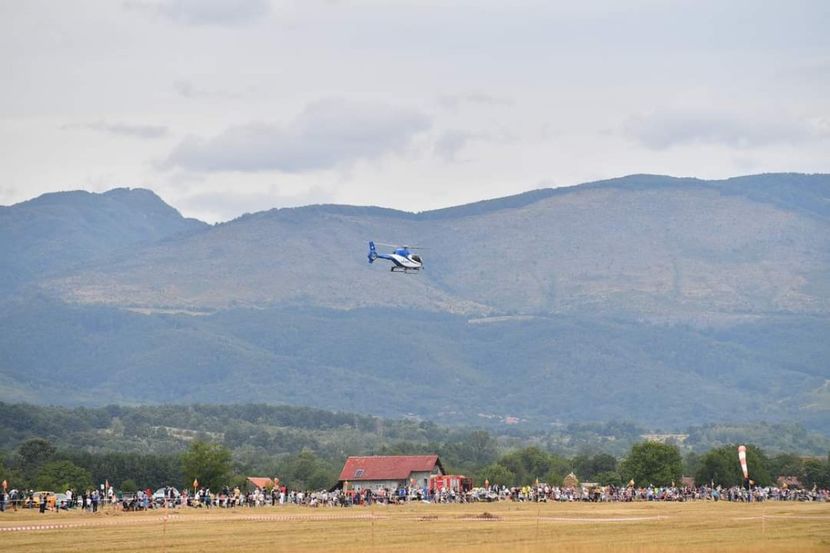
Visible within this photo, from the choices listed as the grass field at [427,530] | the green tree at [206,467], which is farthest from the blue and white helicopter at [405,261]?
the grass field at [427,530]

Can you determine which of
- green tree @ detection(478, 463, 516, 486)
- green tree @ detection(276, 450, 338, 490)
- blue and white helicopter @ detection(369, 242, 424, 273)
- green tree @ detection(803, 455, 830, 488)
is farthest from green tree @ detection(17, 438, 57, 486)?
green tree @ detection(803, 455, 830, 488)

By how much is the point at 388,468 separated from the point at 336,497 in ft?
86.2

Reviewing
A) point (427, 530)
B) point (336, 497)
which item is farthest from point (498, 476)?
point (427, 530)

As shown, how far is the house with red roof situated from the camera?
130m

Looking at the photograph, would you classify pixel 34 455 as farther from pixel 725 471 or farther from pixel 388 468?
pixel 725 471

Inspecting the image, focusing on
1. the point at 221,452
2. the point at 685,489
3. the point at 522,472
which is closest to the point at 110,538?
the point at 221,452

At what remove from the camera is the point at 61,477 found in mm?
131750

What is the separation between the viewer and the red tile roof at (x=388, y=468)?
130 m

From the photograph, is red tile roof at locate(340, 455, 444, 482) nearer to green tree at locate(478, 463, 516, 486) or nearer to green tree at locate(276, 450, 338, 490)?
green tree at locate(478, 463, 516, 486)

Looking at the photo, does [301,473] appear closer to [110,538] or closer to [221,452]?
[221,452]

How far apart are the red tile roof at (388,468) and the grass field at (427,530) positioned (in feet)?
132

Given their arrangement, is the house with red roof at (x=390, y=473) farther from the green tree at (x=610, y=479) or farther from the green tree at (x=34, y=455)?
the green tree at (x=34, y=455)

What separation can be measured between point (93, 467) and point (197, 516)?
75973 mm

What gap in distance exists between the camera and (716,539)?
63.2 metres
